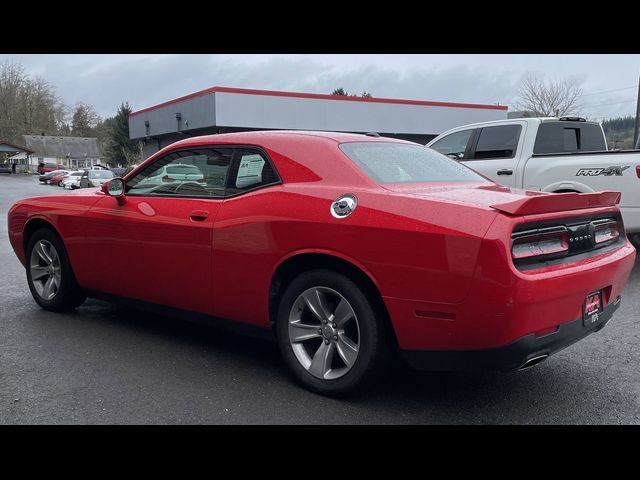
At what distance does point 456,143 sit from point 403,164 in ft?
17.8

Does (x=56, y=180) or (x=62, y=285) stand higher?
(x=62, y=285)

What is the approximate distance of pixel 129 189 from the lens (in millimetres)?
4992

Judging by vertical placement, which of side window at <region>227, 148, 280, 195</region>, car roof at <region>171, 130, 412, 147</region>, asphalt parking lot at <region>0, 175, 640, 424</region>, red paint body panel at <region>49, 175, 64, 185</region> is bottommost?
red paint body panel at <region>49, 175, 64, 185</region>

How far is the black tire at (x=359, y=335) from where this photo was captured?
3.44 meters

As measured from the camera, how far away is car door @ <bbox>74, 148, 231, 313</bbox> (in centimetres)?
428

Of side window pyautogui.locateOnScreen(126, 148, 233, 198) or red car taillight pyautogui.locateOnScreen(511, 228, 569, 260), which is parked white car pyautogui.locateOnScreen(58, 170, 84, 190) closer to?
side window pyautogui.locateOnScreen(126, 148, 233, 198)

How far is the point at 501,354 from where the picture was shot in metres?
3.11

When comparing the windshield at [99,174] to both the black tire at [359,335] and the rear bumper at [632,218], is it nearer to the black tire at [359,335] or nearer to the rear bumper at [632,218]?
the rear bumper at [632,218]

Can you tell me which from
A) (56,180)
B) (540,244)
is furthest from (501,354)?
(56,180)

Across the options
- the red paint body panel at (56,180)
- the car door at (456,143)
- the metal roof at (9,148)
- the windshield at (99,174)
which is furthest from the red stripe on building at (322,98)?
the metal roof at (9,148)

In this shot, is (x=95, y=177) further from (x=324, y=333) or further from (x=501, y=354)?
(x=501, y=354)

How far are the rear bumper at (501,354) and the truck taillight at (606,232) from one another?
65cm

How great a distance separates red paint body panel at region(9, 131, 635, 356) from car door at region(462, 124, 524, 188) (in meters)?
4.39

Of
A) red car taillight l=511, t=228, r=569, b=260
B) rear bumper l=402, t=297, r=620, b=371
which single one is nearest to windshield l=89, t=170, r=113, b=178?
rear bumper l=402, t=297, r=620, b=371
